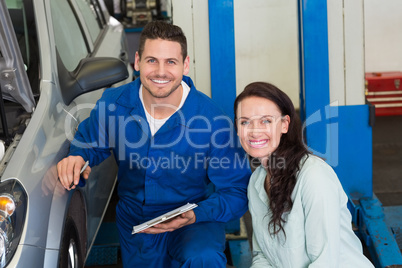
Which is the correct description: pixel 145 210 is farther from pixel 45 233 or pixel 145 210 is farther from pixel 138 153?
pixel 45 233

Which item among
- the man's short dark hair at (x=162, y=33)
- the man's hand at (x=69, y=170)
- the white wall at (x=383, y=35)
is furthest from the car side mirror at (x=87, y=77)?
the white wall at (x=383, y=35)

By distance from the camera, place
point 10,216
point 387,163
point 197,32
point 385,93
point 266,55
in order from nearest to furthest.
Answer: point 10,216 < point 197,32 < point 387,163 < point 266,55 < point 385,93

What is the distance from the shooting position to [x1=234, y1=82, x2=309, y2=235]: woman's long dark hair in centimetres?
206

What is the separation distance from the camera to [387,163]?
4.84 m

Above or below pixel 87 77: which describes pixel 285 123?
below

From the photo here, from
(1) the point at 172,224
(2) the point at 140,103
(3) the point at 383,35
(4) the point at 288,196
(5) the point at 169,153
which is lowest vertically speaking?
(1) the point at 172,224

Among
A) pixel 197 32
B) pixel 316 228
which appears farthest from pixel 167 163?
pixel 197 32

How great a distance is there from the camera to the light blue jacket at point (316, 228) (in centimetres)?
192

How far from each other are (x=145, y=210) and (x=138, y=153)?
0.26m

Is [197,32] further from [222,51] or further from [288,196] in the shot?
[288,196]

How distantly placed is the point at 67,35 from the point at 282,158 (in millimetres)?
1630

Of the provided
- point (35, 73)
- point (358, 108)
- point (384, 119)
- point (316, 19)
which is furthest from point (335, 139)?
point (384, 119)

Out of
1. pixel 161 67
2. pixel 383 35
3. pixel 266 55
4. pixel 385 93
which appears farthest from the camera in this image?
pixel 383 35

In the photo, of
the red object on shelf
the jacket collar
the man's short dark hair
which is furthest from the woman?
the red object on shelf
